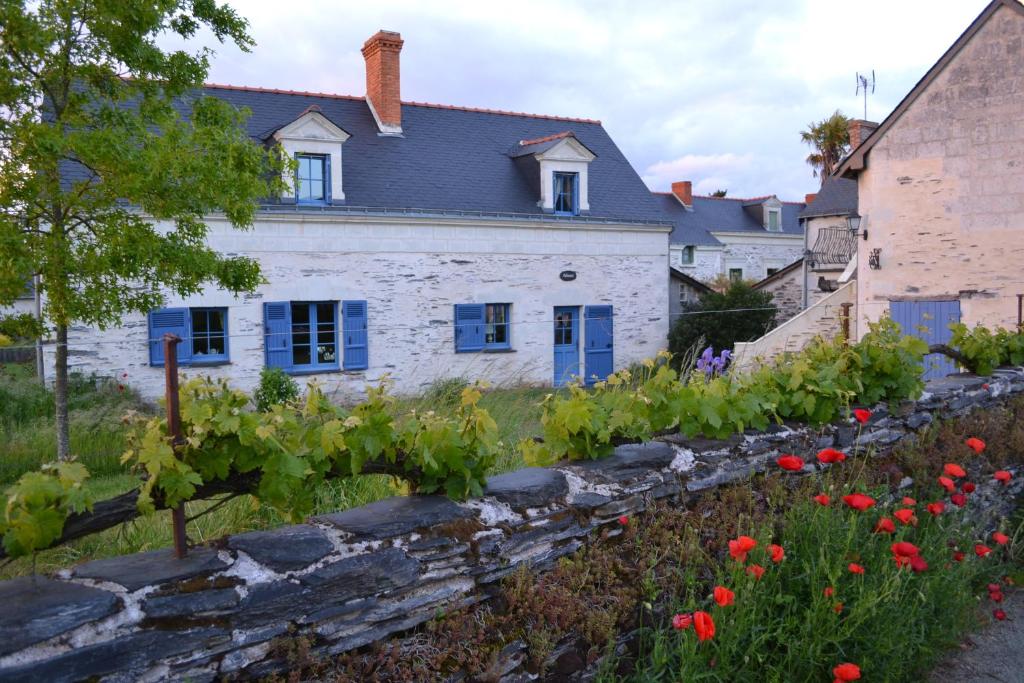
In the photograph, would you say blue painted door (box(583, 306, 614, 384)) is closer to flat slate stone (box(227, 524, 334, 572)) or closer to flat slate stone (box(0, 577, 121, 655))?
flat slate stone (box(227, 524, 334, 572))

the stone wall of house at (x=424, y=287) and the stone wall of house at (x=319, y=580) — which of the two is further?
the stone wall of house at (x=424, y=287)

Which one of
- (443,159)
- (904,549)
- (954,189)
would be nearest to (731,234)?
(443,159)

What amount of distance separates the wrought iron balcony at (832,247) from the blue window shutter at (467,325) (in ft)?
36.9

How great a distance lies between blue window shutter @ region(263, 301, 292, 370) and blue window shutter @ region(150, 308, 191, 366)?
1387 millimetres

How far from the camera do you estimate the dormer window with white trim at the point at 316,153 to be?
15234mm

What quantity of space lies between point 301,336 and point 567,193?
685 cm

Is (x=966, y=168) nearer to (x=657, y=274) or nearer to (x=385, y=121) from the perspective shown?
(x=657, y=274)

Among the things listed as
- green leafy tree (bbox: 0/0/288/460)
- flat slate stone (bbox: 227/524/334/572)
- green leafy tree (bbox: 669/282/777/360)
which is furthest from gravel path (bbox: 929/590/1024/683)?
green leafy tree (bbox: 669/282/777/360)

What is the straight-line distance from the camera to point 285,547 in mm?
2270

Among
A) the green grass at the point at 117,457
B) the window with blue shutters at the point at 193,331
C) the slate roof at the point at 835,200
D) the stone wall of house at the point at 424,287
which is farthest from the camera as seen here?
the slate roof at the point at 835,200

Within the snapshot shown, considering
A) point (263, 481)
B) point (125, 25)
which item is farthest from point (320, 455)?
point (125, 25)

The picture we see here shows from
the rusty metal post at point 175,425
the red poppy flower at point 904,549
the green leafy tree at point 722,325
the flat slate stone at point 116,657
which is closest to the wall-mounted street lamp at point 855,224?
the green leafy tree at point 722,325

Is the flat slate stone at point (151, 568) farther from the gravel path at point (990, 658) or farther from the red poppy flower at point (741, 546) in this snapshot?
the gravel path at point (990, 658)

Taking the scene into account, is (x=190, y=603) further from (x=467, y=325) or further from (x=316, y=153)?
(x=467, y=325)
